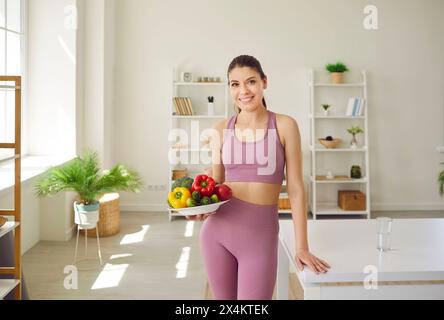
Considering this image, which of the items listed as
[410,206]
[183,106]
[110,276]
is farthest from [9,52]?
[410,206]

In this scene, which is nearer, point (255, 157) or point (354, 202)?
point (255, 157)

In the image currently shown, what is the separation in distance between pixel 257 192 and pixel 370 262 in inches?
17.2

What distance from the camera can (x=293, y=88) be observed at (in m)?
6.02

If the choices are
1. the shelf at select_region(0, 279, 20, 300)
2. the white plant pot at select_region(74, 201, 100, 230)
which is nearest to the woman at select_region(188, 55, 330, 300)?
the shelf at select_region(0, 279, 20, 300)

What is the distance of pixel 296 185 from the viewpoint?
1.67 meters

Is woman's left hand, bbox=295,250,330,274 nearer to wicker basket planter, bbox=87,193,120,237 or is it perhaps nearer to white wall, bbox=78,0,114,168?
wicker basket planter, bbox=87,193,120,237

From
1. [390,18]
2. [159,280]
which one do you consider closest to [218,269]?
[159,280]

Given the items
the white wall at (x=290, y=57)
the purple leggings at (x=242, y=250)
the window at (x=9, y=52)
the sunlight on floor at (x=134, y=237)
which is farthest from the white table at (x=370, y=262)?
the white wall at (x=290, y=57)

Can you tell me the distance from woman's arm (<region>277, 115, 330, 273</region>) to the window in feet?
10.7

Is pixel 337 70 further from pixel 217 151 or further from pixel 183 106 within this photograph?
pixel 217 151

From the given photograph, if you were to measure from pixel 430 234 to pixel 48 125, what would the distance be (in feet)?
12.8

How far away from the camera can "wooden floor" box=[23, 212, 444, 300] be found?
11.0 feet

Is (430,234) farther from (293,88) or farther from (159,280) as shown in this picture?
(293,88)

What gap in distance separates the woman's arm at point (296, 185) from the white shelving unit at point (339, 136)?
13.6 ft
